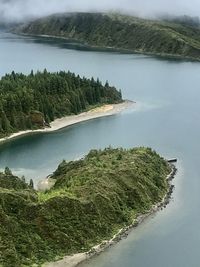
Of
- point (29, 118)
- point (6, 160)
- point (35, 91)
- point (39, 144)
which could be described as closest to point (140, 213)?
point (6, 160)

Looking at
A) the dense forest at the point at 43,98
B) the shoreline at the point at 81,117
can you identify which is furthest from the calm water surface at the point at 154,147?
the dense forest at the point at 43,98

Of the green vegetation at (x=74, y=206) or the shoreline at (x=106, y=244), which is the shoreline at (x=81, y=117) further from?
the shoreline at (x=106, y=244)

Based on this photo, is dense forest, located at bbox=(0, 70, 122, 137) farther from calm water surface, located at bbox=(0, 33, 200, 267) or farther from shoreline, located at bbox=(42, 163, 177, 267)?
shoreline, located at bbox=(42, 163, 177, 267)

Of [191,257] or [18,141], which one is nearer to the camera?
[191,257]

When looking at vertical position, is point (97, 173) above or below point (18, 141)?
above

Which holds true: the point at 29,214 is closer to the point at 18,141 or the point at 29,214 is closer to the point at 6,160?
the point at 6,160

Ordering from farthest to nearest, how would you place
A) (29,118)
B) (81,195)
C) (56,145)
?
(29,118)
(56,145)
(81,195)

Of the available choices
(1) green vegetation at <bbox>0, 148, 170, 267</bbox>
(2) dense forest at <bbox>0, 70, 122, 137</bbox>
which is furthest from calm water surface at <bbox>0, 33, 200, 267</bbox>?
(2) dense forest at <bbox>0, 70, 122, 137</bbox>
